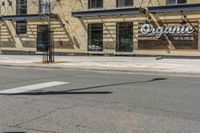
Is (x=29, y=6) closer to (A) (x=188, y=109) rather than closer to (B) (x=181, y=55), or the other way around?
(B) (x=181, y=55)

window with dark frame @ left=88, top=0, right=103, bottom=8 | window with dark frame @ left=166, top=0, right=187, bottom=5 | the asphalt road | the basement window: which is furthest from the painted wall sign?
the asphalt road

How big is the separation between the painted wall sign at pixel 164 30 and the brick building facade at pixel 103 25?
84mm

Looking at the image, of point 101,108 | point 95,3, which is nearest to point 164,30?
point 95,3

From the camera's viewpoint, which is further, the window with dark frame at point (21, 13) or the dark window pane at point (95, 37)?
the window with dark frame at point (21, 13)

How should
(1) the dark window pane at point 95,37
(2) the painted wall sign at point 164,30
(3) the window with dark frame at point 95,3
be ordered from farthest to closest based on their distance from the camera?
(1) the dark window pane at point 95,37
(3) the window with dark frame at point 95,3
(2) the painted wall sign at point 164,30

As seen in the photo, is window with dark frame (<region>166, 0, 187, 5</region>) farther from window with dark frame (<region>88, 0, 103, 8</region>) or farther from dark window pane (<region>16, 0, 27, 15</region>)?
dark window pane (<region>16, 0, 27, 15</region>)

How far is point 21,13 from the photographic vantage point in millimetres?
41344

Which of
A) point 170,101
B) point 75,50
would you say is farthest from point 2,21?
point 170,101

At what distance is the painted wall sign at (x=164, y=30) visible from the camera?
30.9 m

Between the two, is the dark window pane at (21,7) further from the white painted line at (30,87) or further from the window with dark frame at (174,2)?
the white painted line at (30,87)

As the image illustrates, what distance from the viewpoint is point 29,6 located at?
133 ft

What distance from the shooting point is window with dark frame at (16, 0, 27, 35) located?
41.1 metres

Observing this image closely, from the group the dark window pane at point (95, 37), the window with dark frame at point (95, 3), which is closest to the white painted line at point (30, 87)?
the dark window pane at point (95, 37)

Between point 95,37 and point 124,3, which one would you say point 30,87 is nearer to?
point 124,3
